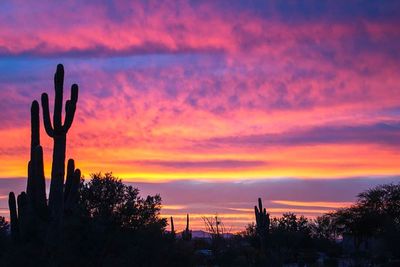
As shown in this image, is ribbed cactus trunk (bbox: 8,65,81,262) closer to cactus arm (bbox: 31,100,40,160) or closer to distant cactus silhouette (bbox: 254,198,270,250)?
cactus arm (bbox: 31,100,40,160)

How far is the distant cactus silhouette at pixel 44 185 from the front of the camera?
2323 centimetres

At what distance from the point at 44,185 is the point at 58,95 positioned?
10.4 ft

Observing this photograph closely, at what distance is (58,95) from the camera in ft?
80.1

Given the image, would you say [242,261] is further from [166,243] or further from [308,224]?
[308,224]

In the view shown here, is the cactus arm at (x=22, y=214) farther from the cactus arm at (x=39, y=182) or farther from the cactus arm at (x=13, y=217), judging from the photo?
the cactus arm at (x=39, y=182)

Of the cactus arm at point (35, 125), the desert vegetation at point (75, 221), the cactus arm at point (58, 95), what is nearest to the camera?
the desert vegetation at point (75, 221)

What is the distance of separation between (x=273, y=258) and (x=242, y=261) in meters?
2.93

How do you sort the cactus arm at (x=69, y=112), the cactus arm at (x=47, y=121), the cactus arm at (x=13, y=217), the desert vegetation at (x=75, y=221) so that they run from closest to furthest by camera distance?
the desert vegetation at (x=75, y=221)
the cactus arm at (x=69, y=112)
the cactus arm at (x=47, y=121)
the cactus arm at (x=13, y=217)

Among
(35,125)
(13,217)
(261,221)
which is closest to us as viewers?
(35,125)

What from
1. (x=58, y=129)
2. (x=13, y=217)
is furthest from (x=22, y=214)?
(x=58, y=129)

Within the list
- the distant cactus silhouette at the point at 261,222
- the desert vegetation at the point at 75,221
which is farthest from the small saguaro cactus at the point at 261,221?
the desert vegetation at the point at 75,221

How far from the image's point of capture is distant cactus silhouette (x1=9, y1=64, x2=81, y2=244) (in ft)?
76.2

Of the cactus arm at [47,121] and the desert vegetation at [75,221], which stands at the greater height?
the cactus arm at [47,121]

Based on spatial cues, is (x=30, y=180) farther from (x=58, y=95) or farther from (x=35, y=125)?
(x=58, y=95)
